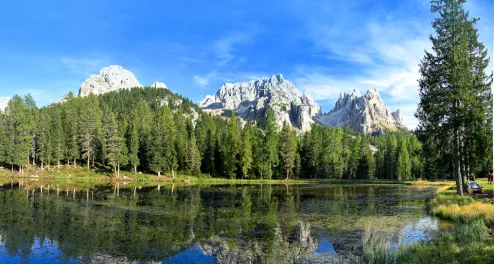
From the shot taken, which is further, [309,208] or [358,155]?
[358,155]

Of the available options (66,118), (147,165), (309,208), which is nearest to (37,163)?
(66,118)

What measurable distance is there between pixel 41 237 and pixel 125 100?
18227 cm

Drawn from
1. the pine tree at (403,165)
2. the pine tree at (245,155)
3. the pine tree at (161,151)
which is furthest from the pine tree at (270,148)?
Answer: the pine tree at (403,165)

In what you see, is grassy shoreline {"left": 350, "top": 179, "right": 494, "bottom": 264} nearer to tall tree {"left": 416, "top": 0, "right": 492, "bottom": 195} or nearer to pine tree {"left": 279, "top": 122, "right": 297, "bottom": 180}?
tall tree {"left": 416, "top": 0, "right": 492, "bottom": 195}

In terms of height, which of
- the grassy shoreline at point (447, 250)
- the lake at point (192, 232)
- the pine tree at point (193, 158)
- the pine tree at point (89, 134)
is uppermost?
the pine tree at point (89, 134)

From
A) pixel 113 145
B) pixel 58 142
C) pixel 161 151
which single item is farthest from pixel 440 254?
pixel 58 142

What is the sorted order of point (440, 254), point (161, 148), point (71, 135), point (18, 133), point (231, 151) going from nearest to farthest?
point (440, 254) < point (18, 133) < point (161, 148) < point (71, 135) < point (231, 151)

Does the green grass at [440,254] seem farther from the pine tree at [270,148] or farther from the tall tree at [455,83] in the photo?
the pine tree at [270,148]

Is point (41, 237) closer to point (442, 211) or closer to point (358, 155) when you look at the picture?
point (442, 211)

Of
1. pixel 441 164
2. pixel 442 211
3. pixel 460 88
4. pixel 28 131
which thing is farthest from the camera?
pixel 28 131

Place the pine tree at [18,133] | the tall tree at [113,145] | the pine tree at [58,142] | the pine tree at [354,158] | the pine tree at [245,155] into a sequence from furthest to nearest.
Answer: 1. the pine tree at [354,158]
2. the pine tree at [245,155]
3. the pine tree at [58,142]
4. the tall tree at [113,145]
5. the pine tree at [18,133]

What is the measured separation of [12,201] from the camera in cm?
3784

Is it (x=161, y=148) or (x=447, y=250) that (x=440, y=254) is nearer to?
(x=447, y=250)

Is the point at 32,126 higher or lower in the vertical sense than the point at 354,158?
higher
